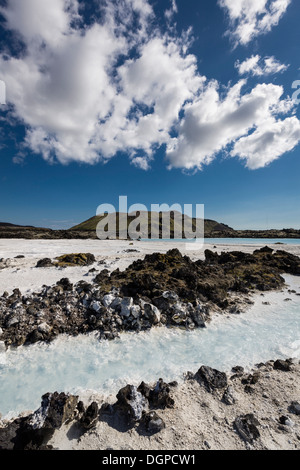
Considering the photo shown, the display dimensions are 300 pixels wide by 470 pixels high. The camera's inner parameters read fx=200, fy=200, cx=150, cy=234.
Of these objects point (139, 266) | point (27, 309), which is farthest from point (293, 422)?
point (139, 266)

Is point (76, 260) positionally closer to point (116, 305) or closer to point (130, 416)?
point (116, 305)

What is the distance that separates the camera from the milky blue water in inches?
262

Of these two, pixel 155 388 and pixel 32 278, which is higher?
pixel 32 278

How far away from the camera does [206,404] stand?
19.2 feet

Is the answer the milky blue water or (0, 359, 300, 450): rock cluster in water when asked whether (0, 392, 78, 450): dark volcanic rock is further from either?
the milky blue water

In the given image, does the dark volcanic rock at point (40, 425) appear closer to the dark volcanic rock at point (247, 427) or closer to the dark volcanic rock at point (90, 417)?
the dark volcanic rock at point (90, 417)

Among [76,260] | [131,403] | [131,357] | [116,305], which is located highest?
[76,260]

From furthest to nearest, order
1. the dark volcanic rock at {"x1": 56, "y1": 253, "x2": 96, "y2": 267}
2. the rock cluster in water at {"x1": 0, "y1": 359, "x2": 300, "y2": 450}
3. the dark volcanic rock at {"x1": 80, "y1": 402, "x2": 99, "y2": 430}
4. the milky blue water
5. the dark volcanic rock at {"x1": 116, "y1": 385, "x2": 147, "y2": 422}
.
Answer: the dark volcanic rock at {"x1": 56, "y1": 253, "x2": 96, "y2": 267} < the milky blue water < the dark volcanic rock at {"x1": 116, "y1": 385, "x2": 147, "y2": 422} < the dark volcanic rock at {"x1": 80, "y1": 402, "x2": 99, "y2": 430} < the rock cluster in water at {"x1": 0, "y1": 359, "x2": 300, "y2": 450}

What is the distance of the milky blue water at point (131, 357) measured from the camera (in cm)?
666

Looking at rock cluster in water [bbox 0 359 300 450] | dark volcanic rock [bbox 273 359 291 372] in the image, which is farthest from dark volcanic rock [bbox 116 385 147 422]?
dark volcanic rock [bbox 273 359 291 372]

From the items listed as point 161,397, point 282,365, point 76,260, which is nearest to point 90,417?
point 161,397

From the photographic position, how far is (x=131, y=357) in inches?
323
